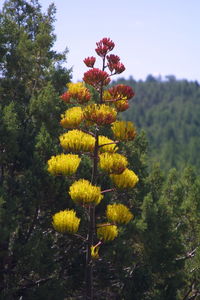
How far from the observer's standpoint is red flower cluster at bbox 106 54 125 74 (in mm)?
7276

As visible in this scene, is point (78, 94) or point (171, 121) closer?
point (78, 94)

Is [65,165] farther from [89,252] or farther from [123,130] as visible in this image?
[89,252]

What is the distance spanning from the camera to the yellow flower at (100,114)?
6.80 meters

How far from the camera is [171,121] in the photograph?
15550 centimetres

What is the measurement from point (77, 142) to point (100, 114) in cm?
63

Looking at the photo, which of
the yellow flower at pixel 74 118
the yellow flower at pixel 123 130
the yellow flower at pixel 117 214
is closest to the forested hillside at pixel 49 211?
the yellow flower at pixel 117 214

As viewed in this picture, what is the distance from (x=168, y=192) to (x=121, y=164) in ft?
37.3

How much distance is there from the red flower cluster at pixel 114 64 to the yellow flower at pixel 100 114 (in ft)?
2.71

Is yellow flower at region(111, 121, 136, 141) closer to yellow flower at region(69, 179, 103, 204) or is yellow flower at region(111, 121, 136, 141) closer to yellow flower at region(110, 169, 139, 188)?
yellow flower at region(110, 169, 139, 188)

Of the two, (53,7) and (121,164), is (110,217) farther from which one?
(53,7)

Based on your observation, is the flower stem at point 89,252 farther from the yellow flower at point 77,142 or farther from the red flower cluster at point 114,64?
the red flower cluster at point 114,64


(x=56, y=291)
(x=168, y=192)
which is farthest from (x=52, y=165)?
(x=168, y=192)

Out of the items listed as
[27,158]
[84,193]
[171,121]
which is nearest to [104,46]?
[84,193]

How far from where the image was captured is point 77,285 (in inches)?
428
